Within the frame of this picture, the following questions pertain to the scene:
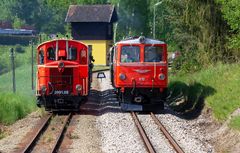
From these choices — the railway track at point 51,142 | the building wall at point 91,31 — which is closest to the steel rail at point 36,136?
the railway track at point 51,142

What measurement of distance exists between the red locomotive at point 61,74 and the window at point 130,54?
144 centimetres

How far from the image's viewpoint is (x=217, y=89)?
20922 millimetres

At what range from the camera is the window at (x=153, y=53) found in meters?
21.2

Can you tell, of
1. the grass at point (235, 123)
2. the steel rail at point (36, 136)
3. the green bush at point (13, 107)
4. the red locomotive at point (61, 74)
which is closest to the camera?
the steel rail at point (36, 136)

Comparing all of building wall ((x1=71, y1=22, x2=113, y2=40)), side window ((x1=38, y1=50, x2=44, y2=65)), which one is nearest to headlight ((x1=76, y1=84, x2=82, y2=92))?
side window ((x1=38, y1=50, x2=44, y2=65))

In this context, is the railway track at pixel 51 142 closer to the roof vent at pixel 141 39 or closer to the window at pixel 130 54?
the window at pixel 130 54

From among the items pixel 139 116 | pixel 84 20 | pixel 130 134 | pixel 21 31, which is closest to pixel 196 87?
pixel 139 116

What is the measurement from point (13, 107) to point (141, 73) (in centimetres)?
520

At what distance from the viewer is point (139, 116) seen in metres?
20.0

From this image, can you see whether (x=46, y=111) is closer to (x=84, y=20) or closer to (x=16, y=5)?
(x=84, y=20)

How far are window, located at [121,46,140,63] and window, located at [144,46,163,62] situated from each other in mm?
313

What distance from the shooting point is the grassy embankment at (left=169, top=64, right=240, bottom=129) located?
685 inches

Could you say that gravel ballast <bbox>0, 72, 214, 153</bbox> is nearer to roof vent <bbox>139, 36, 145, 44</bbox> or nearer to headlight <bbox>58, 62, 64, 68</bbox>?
headlight <bbox>58, 62, 64, 68</bbox>

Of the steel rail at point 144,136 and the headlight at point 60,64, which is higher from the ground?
the headlight at point 60,64
